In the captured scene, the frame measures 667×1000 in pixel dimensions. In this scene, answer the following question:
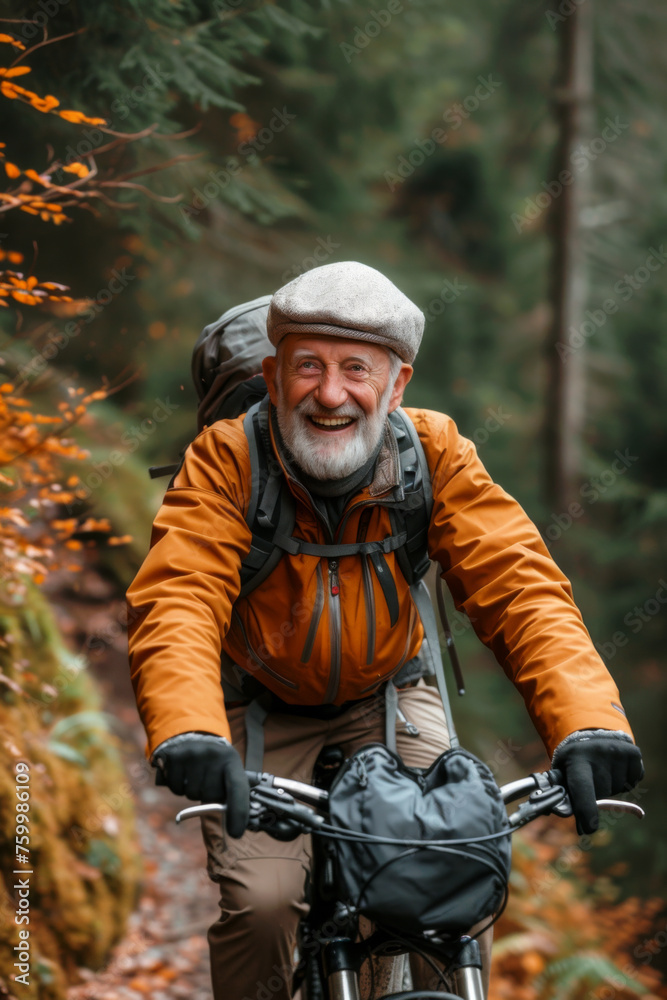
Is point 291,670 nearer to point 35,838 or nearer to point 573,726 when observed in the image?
point 573,726

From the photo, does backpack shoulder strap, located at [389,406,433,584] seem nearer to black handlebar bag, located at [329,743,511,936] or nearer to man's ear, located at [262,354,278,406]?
man's ear, located at [262,354,278,406]

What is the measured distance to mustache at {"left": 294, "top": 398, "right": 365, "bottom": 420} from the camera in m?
2.69

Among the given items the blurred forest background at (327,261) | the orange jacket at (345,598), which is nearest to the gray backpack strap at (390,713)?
the orange jacket at (345,598)

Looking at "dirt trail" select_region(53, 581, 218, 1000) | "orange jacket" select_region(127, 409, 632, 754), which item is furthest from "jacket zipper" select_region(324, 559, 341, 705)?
"dirt trail" select_region(53, 581, 218, 1000)

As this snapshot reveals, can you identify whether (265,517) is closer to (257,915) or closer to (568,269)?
(257,915)

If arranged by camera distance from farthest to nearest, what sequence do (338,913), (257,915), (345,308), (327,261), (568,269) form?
(568,269) < (327,261) < (345,308) < (257,915) < (338,913)

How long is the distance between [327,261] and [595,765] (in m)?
8.17

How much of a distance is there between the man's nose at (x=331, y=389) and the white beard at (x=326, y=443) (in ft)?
0.14

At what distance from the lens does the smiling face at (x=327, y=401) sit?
2.67 meters

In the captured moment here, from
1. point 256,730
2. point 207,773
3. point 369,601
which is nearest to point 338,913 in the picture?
point 207,773

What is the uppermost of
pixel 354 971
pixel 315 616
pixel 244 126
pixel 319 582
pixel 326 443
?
pixel 244 126

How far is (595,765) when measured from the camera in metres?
2.13

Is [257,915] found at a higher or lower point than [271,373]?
lower

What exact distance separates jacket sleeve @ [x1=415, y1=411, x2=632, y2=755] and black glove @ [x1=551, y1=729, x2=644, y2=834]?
5 cm
